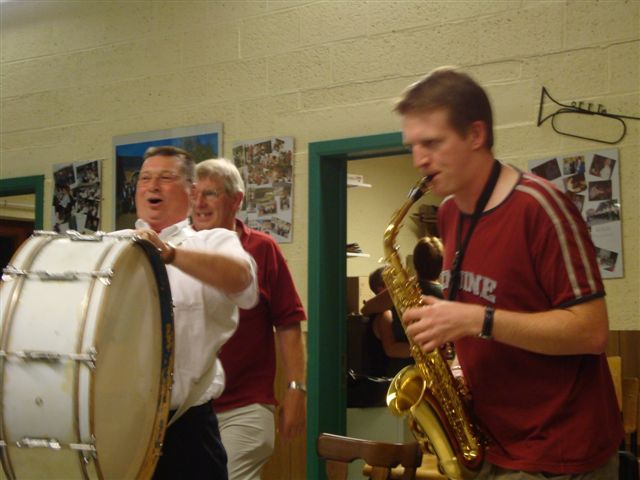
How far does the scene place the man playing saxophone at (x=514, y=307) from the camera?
5.30 feet

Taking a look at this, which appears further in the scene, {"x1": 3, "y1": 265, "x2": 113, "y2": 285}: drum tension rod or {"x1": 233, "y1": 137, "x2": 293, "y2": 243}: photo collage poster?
{"x1": 233, "y1": 137, "x2": 293, "y2": 243}: photo collage poster

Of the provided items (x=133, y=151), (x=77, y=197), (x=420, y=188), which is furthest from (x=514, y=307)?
(x=77, y=197)

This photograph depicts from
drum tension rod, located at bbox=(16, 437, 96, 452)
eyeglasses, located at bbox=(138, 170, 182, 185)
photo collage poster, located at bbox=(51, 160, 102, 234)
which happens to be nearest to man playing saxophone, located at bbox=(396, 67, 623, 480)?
drum tension rod, located at bbox=(16, 437, 96, 452)

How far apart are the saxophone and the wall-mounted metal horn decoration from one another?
1519 mm

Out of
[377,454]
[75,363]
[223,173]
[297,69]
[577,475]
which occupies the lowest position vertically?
[377,454]

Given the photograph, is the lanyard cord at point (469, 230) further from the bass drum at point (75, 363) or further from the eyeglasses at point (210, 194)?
the eyeglasses at point (210, 194)

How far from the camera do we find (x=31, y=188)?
5.08 m

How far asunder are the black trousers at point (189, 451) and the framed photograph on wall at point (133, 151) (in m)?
2.38

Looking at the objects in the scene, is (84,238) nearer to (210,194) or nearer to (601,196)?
(210,194)

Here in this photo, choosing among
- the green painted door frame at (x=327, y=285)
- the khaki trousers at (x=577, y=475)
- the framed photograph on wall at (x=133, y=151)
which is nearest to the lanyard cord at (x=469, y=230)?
the khaki trousers at (x=577, y=475)

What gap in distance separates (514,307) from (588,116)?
6.38 ft

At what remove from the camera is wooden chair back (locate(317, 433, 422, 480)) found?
2338 mm

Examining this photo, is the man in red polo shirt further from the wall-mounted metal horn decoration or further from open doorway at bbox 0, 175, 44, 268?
open doorway at bbox 0, 175, 44, 268

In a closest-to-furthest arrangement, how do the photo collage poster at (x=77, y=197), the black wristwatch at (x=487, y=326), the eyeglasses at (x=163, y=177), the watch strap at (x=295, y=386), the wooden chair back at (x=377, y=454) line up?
1. the black wristwatch at (x=487, y=326)
2. the wooden chair back at (x=377, y=454)
3. the eyeglasses at (x=163, y=177)
4. the watch strap at (x=295, y=386)
5. the photo collage poster at (x=77, y=197)
